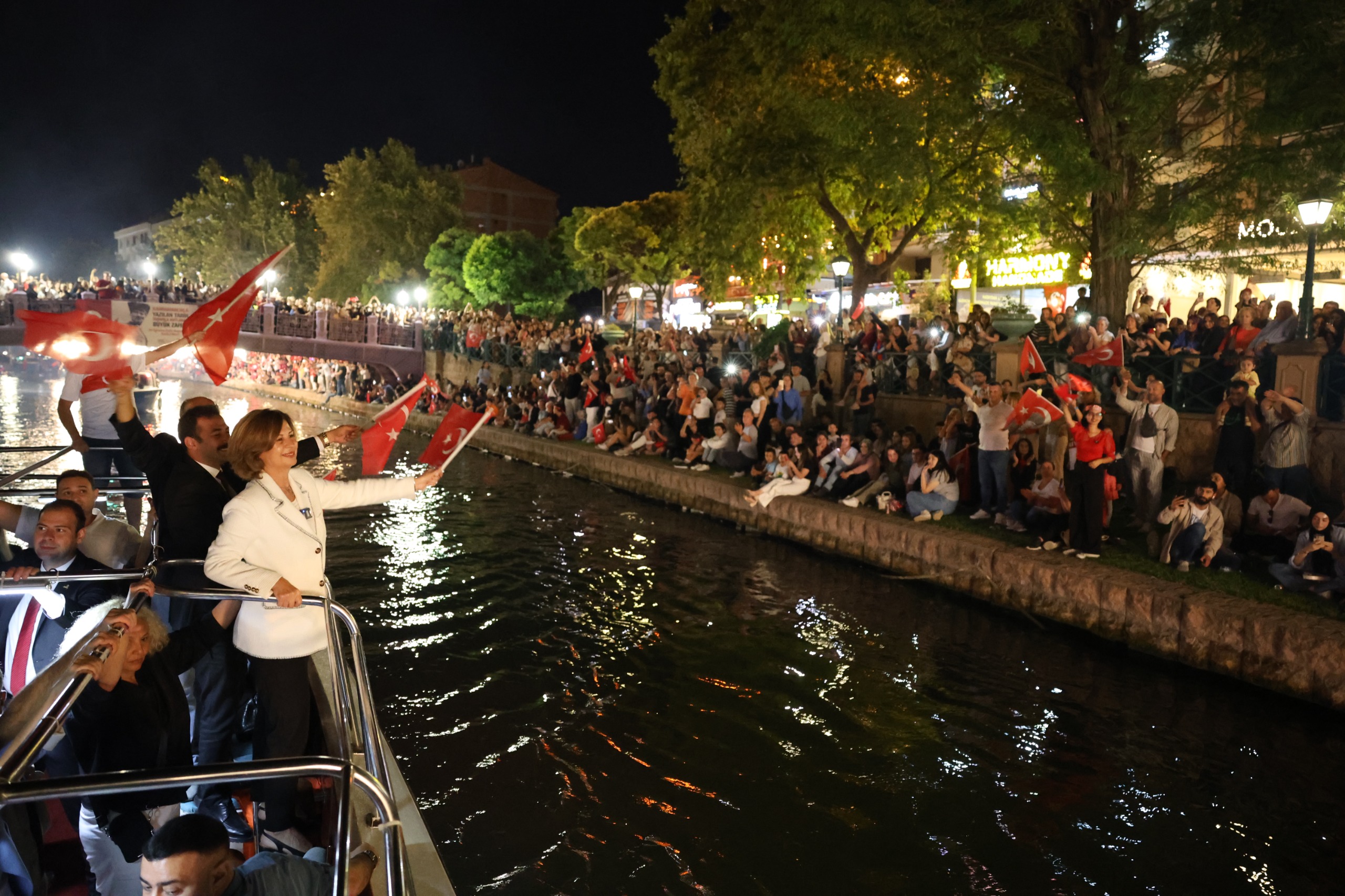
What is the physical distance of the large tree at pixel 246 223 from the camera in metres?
62.2

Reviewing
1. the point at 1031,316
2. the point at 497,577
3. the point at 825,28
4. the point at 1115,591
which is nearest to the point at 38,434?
the point at 497,577

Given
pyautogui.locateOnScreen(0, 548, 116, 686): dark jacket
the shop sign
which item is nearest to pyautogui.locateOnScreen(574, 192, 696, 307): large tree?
the shop sign

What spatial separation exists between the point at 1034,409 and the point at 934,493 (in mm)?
1655

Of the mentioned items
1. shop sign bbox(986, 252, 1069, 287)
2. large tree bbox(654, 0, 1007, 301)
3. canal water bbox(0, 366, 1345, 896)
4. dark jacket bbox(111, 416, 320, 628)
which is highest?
large tree bbox(654, 0, 1007, 301)

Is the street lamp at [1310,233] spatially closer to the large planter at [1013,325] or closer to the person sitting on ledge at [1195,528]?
the person sitting on ledge at [1195,528]

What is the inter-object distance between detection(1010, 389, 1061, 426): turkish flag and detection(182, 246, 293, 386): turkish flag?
7.93m

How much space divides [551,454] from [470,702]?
13.5m

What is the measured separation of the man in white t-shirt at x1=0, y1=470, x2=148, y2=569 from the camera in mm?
4387

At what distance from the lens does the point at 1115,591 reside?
331 inches

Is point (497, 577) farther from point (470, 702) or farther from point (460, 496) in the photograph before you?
point (460, 496)

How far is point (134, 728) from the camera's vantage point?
309cm

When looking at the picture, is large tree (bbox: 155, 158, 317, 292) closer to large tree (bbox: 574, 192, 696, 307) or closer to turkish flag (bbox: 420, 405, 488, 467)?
large tree (bbox: 574, 192, 696, 307)

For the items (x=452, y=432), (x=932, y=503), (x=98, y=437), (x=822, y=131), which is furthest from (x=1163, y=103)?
(x=98, y=437)

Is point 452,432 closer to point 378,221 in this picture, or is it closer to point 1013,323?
point 1013,323
